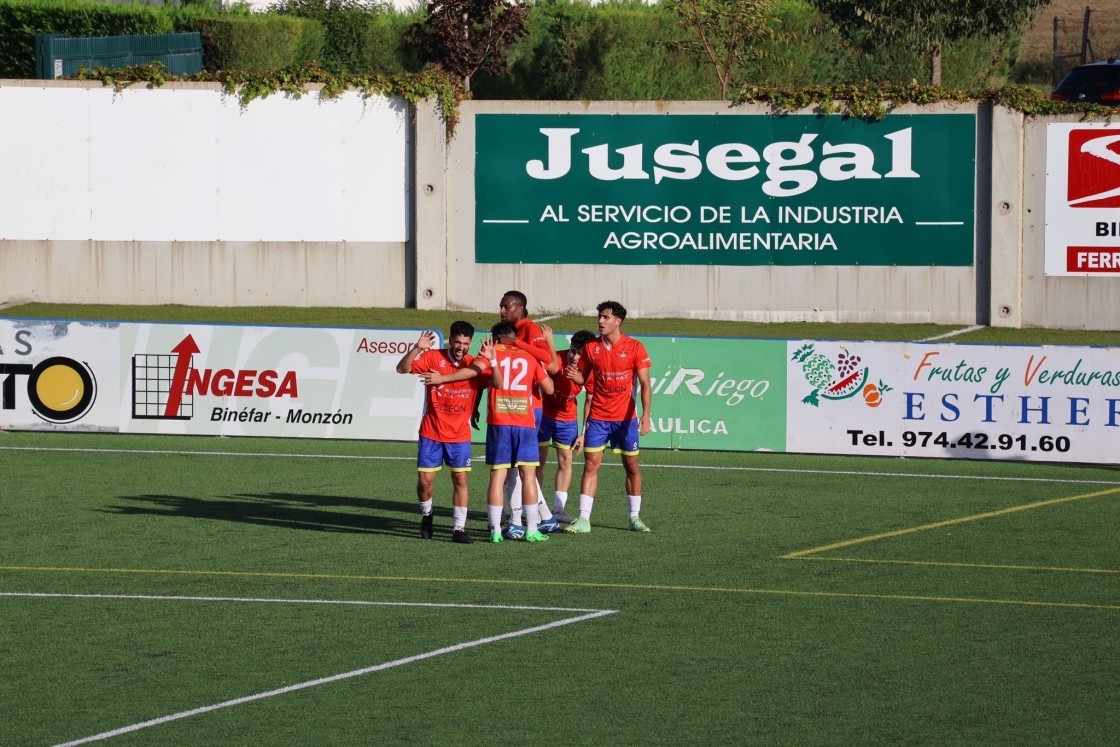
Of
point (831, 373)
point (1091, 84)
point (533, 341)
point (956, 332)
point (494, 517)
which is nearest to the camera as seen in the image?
point (494, 517)

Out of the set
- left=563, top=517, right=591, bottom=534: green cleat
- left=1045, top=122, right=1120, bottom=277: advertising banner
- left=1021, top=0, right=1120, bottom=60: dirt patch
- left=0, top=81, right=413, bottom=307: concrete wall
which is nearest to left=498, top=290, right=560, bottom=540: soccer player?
left=563, top=517, right=591, bottom=534: green cleat

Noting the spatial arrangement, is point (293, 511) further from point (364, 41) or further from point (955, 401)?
point (364, 41)

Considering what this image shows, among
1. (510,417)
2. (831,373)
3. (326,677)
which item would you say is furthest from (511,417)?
(831,373)

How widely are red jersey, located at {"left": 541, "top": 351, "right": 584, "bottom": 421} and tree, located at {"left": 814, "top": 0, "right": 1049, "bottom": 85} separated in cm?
2513

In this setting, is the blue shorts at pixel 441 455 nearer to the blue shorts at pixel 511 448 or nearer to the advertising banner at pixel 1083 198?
the blue shorts at pixel 511 448

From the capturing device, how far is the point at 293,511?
690 inches

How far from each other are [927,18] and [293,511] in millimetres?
27111

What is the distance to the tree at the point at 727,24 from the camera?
37.6 meters

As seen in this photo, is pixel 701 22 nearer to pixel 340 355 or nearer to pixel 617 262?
pixel 617 262

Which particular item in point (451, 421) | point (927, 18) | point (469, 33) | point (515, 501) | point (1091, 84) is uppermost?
point (927, 18)

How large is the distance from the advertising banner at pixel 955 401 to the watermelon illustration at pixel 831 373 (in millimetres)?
12

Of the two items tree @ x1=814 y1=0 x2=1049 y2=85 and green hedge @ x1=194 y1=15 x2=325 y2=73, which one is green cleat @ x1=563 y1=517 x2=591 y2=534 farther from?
green hedge @ x1=194 y1=15 x2=325 y2=73

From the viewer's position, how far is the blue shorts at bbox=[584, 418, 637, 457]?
53.2 ft

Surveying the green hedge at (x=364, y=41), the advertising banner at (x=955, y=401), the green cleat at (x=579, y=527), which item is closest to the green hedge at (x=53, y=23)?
the green hedge at (x=364, y=41)
